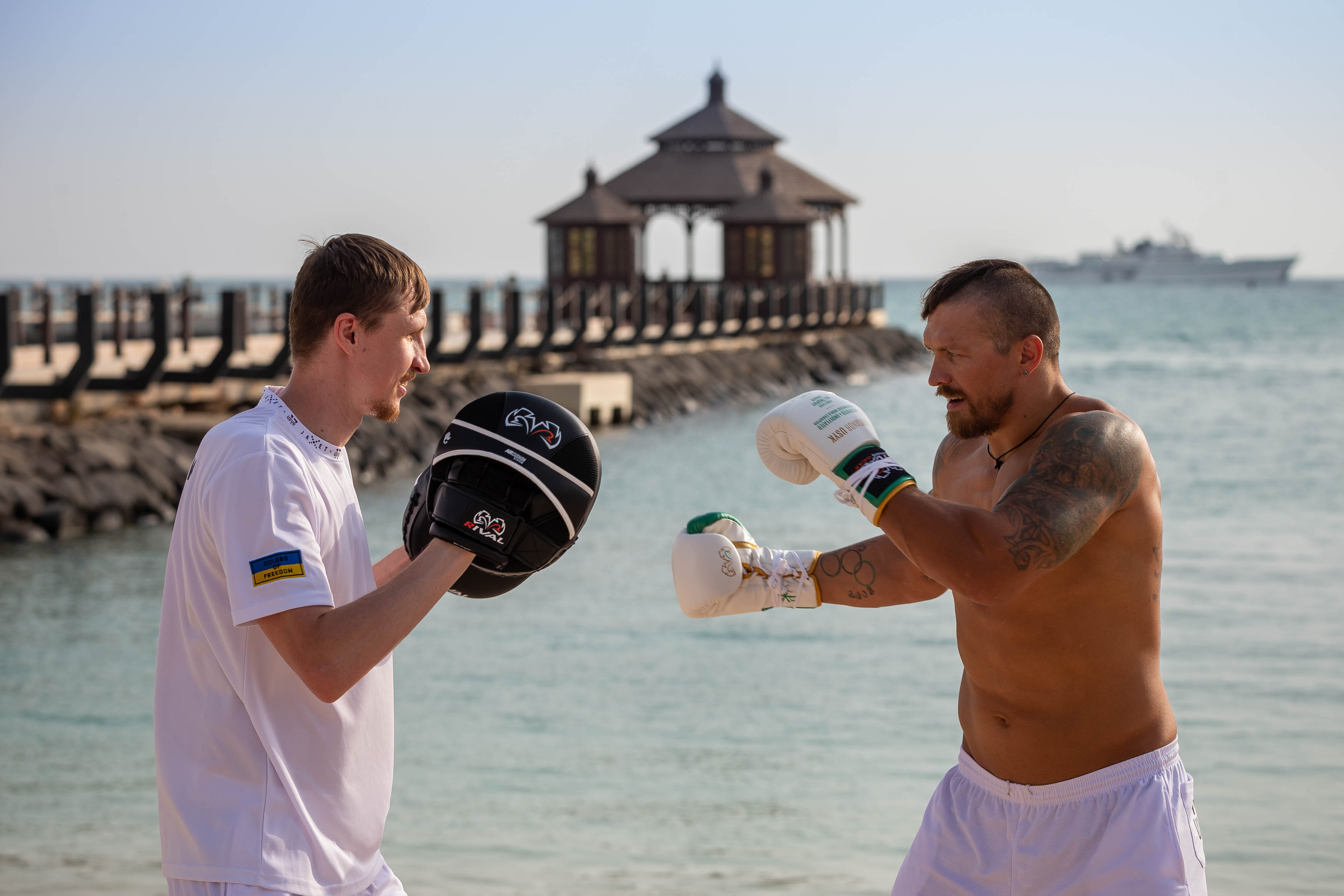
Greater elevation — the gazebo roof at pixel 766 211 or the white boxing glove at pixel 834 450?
the gazebo roof at pixel 766 211

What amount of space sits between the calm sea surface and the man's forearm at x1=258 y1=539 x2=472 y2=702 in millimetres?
3864

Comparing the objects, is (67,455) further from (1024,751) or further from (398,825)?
(1024,751)

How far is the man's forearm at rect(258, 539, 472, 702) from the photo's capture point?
2.10 meters

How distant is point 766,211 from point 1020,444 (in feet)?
118

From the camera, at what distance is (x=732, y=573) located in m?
3.18

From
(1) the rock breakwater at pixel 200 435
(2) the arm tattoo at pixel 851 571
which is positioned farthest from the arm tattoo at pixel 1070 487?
(1) the rock breakwater at pixel 200 435

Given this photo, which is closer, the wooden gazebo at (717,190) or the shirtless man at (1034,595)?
the shirtless man at (1034,595)

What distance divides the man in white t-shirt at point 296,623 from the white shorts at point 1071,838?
1.16 meters

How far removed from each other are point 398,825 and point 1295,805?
4.41m

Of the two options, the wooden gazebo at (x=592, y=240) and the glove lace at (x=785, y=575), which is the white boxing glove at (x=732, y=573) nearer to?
the glove lace at (x=785, y=575)

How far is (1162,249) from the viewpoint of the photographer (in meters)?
155

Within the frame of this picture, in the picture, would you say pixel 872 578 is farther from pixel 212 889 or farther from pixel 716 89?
pixel 716 89

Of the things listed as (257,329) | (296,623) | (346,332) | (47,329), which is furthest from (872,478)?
(257,329)

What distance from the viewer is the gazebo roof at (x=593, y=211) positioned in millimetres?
35469
